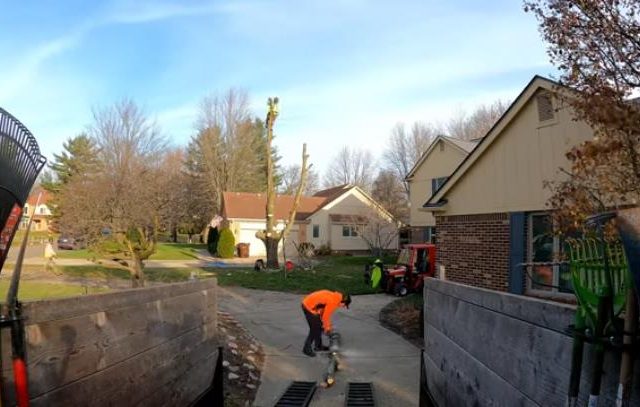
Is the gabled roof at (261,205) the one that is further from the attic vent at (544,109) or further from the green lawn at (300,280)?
the attic vent at (544,109)

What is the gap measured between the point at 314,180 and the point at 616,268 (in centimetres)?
7156

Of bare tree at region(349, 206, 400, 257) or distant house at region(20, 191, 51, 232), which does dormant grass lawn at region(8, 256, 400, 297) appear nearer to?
distant house at region(20, 191, 51, 232)

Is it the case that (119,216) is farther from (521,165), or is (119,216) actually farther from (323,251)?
(323,251)

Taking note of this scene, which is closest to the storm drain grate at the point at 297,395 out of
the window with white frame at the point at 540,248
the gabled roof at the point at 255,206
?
the window with white frame at the point at 540,248

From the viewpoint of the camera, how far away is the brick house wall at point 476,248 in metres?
11.7

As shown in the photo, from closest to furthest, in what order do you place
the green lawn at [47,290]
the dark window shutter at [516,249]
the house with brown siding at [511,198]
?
1. the house with brown siding at [511,198]
2. the dark window shutter at [516,249]
3. the green lawn at [47,290]

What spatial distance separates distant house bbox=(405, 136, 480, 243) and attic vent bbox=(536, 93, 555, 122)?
45.7 ft

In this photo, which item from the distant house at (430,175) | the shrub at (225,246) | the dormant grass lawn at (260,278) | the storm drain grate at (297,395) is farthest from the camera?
the shrub at (225,246)

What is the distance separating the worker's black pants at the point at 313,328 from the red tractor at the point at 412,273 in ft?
29.7

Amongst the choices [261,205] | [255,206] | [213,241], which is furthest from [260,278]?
[261,205]

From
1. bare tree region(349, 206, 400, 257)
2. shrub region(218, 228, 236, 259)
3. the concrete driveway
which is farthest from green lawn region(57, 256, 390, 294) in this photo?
shrub region(218, 228, 236, 259)

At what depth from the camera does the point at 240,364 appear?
27.3 feet

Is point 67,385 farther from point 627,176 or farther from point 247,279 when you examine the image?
point 247,279

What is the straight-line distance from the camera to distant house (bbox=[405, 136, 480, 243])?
25828 millimetres
